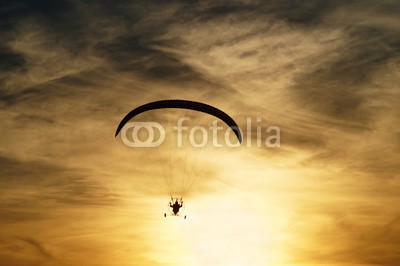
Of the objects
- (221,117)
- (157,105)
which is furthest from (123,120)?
(221,117)

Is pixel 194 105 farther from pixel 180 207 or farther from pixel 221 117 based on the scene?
pixel 180 207

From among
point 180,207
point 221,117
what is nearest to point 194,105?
point 221,117

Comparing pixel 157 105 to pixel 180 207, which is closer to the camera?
pixel 157 105

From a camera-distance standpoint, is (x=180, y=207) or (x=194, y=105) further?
(x=180, y=207)

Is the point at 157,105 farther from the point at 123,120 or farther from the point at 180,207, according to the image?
the point at 180,207

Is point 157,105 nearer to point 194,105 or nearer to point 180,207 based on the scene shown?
point 194,105

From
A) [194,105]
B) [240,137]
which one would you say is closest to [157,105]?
[194,105]

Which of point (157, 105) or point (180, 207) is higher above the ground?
point (157, 105)
